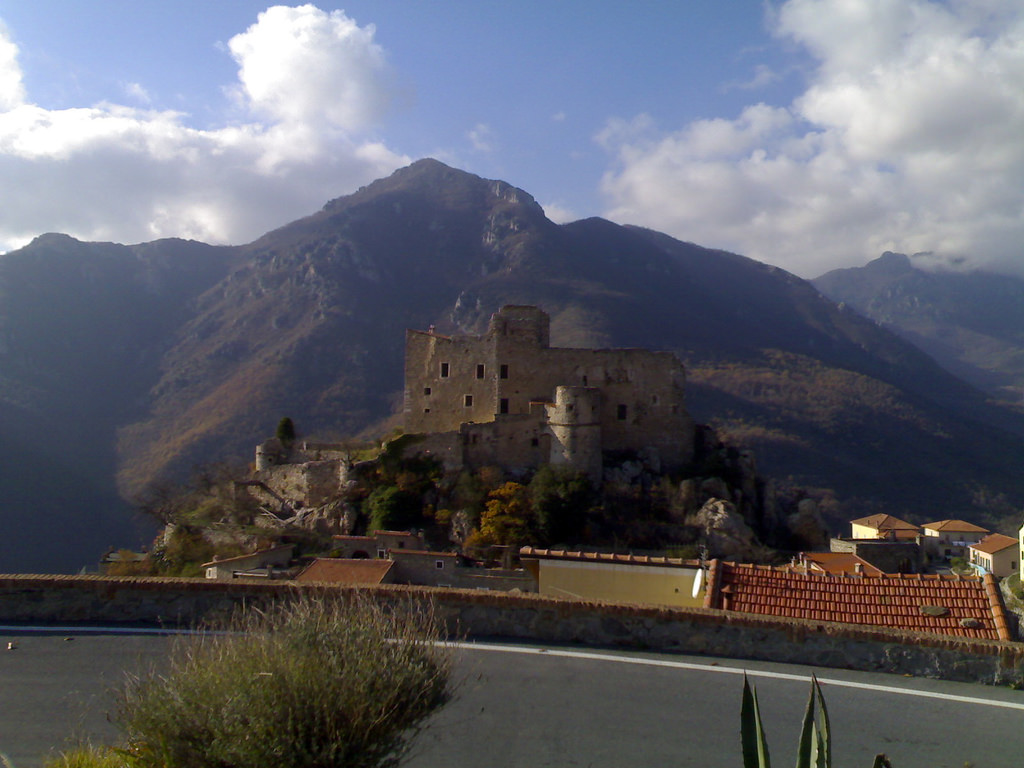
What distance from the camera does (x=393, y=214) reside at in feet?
442

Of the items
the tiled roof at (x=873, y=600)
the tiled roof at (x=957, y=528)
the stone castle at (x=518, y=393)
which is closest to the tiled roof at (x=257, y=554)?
the stone castle at (x=518, y=393)

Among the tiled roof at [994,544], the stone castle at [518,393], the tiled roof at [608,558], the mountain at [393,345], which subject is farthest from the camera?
the mountain at [393,345]

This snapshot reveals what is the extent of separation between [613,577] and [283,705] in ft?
32.2

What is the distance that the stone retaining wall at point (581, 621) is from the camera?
7.23 metres

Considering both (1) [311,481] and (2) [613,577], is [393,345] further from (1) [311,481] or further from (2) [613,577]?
(2) [613,577]

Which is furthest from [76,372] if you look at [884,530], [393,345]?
[884,530]

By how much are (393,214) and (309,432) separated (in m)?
65.5

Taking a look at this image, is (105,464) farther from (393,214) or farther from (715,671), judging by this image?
(715,671)

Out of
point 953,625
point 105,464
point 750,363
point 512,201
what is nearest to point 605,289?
point 750,363

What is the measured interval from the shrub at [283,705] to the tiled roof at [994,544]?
5767 centimetres

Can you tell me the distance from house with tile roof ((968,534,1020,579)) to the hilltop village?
8984mm

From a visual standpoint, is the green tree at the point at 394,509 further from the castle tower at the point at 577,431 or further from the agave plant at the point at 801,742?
the agave plant at the point at 801,742

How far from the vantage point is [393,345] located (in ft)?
320

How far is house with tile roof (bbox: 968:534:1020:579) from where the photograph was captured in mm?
50781
